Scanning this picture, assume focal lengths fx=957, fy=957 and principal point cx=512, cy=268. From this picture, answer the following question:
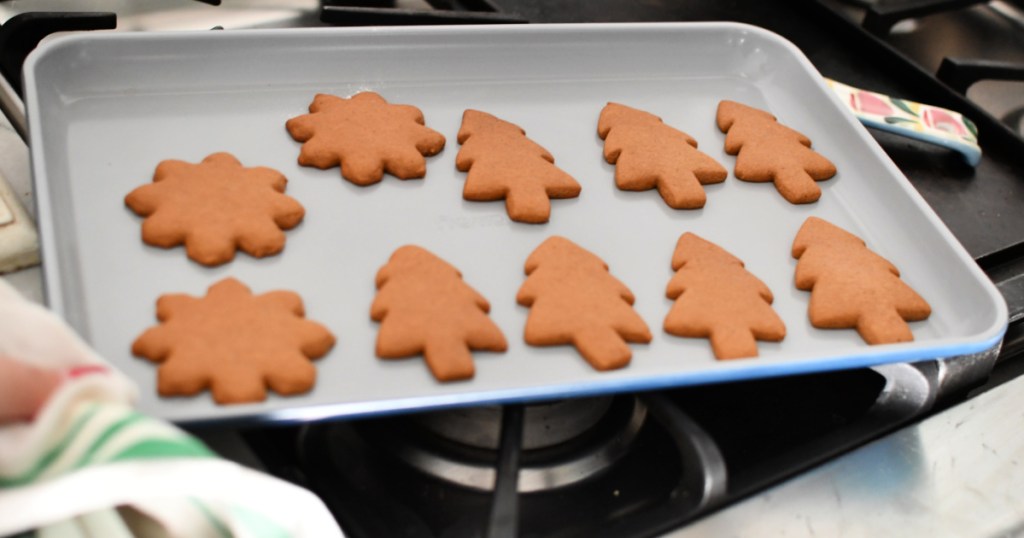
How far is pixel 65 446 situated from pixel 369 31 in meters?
0.61

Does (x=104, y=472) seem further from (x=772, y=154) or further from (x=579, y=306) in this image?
(x=772, y=154)

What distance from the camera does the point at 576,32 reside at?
1059 mm

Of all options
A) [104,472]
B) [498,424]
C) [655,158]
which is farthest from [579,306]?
[104,472]

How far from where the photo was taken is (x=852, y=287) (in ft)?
2.78

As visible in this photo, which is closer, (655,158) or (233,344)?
(233,344)

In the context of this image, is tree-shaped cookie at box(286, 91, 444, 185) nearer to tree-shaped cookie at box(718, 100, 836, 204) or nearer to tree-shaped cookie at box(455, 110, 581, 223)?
tree-shaped cookie at box(455, 110, 581, 223)

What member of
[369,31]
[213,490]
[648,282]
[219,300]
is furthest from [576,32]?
[213,490]

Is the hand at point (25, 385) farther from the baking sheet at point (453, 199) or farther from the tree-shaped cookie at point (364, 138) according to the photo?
the tree-shaped cookie at point (364, 138)

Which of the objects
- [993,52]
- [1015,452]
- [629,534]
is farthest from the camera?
[993,52]

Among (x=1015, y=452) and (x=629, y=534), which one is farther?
(x=1015, y=452)

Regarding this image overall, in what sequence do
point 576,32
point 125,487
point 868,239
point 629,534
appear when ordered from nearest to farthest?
point 125,487
point 629,534
point 868,239
point 576,32

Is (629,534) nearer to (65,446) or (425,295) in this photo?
(425,295)

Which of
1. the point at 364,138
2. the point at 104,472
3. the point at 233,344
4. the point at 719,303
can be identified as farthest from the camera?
the point at 364,138

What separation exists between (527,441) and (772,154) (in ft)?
1.42
